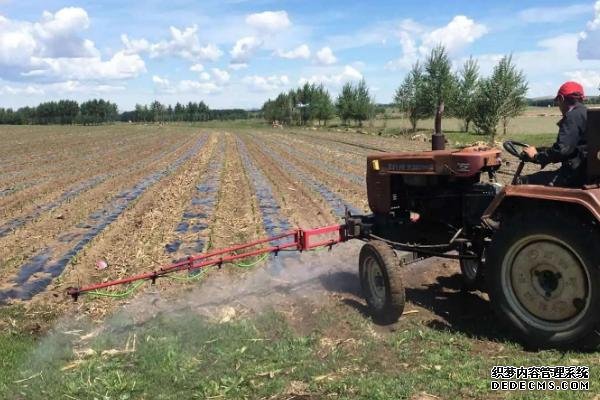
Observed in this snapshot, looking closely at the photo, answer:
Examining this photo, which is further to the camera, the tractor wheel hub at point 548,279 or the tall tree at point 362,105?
the tall tree at point 362,105

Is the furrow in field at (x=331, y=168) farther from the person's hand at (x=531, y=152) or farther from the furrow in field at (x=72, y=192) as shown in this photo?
the person's hand at (x=531, y=152)

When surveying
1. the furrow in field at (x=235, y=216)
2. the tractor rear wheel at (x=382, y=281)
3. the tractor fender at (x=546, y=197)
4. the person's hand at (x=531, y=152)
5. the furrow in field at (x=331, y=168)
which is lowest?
the furrow in field at (x=331, y=168)

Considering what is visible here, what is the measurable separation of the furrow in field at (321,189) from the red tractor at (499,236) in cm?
155

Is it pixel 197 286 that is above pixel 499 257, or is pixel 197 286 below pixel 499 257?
below

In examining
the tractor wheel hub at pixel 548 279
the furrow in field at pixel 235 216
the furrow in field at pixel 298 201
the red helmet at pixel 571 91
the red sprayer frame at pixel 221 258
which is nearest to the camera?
the tractor wheel hub at pixel 548 279

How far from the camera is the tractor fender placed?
344 centimetres

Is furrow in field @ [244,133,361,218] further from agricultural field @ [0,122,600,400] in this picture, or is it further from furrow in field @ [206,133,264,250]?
furrow in field @ [206,133,264,250]

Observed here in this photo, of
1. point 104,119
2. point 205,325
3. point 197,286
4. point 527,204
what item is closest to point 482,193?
point 527,204

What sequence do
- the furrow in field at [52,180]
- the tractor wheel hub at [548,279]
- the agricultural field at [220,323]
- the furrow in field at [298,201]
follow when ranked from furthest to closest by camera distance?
the furrow in field at [52,180] → the furrow in field at [298,201] → the agricultural field at [220,323] → the tractor wheel hub at [548,279]

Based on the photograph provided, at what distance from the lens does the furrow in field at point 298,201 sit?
31.7 ft

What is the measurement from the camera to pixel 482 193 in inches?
→ 184

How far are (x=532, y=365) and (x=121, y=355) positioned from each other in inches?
120

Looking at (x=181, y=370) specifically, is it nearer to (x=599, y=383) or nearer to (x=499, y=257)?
(x=499, y=257)

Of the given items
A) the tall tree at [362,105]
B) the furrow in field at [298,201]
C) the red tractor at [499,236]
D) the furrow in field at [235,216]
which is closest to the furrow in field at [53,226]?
the furrow in field at [235,216]
